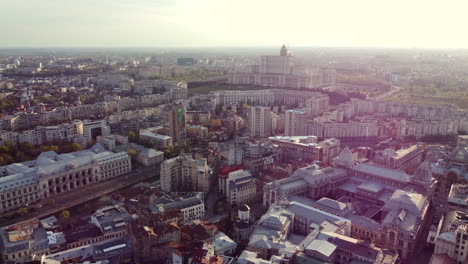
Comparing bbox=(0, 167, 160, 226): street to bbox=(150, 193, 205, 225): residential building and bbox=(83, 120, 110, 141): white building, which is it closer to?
bbox=(150, 193, 205, 225): residential building

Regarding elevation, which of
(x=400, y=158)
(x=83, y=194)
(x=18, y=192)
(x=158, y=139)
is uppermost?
(x=400, y=158)

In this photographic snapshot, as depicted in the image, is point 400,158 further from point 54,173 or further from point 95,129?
point 95,129

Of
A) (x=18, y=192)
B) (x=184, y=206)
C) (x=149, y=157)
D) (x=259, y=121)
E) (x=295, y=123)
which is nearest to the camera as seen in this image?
(x=184, y=206)

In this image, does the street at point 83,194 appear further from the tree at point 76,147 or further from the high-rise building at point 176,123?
the tree at point 76,147

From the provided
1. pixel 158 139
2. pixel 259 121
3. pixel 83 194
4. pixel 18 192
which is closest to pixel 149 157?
pixel 158 139

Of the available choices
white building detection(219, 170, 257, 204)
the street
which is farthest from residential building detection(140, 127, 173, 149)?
white building detection(219, 170, 257, 204)

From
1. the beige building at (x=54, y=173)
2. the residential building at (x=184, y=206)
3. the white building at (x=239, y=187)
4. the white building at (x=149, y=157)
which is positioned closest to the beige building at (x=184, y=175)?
the white building at (x=239, y=187)
